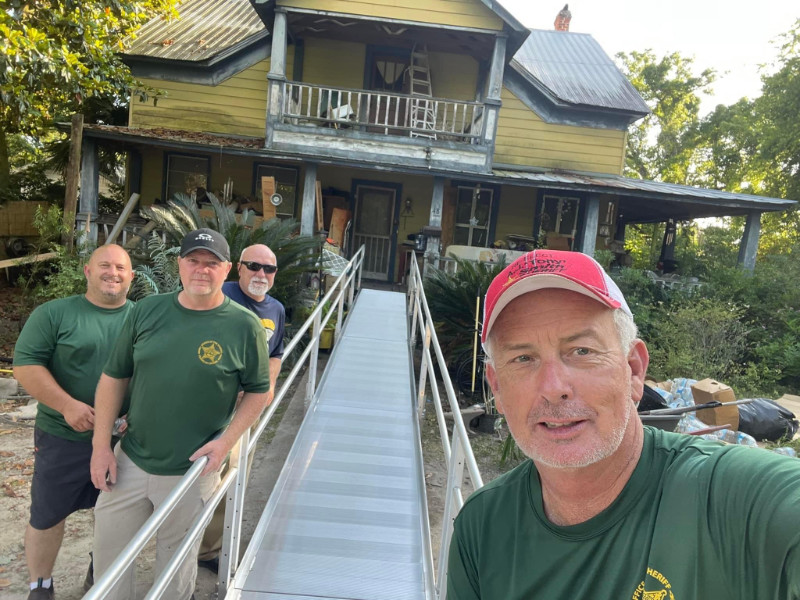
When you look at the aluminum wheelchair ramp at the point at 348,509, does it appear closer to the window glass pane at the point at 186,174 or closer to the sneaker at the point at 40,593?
the sneaker at the point at 40,593

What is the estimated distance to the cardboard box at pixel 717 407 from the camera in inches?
276

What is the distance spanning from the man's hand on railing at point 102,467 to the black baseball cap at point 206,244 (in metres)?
0.99

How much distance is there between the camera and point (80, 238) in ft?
31.7

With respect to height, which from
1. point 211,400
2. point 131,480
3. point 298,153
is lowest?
point 131,480

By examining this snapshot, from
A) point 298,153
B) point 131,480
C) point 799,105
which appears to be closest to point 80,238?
point 298,153

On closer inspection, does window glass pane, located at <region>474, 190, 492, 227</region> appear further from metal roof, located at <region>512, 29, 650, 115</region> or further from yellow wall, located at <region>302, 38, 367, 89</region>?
yellow wall, located at <region>302, 38, 367, 89</region>

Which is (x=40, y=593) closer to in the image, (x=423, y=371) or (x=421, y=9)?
(x=423, y=371)

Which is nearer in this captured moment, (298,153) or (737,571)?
(737,571)

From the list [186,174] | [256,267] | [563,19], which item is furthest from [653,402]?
[563,19]

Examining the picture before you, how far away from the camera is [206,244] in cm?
274

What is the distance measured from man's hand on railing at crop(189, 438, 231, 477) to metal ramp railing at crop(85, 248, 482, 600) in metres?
0.14

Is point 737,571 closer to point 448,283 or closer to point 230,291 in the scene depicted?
point 230,291

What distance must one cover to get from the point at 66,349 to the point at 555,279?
265 cm

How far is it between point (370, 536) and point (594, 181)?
10351 mm
